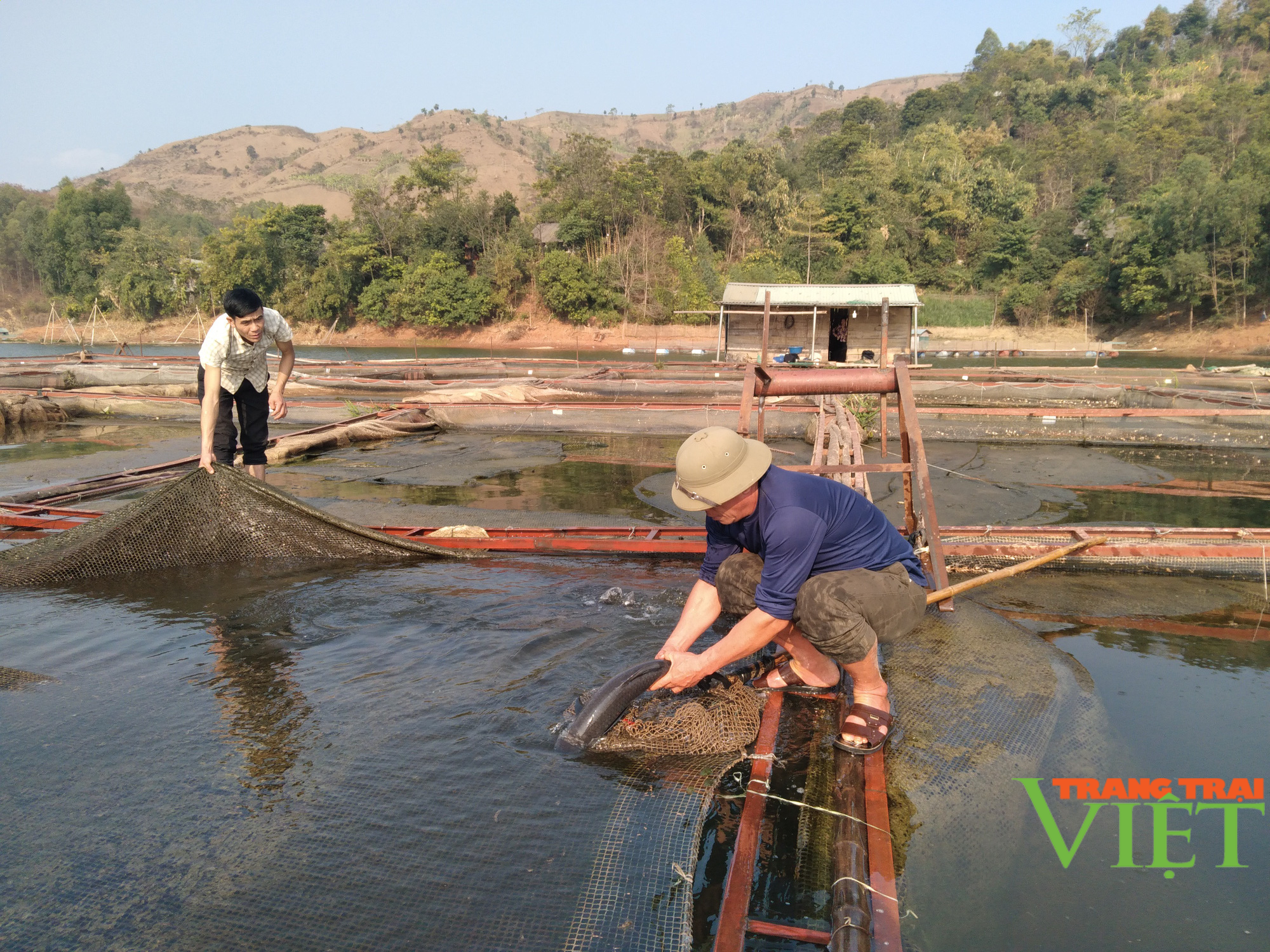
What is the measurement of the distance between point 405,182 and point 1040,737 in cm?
5432

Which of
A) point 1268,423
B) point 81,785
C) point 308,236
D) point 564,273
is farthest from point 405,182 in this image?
point 81,785

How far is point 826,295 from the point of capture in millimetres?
20469

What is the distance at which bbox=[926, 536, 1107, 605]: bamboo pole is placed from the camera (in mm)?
3844

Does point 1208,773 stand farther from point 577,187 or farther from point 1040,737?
point 577,187

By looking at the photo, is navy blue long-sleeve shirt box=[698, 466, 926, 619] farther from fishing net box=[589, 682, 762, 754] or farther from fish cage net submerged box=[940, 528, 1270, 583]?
fish cage net submerged box=[940, 528, 1270, 583]

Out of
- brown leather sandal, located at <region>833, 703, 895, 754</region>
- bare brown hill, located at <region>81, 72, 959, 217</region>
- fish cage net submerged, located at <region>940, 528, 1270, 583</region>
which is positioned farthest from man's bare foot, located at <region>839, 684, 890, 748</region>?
bare brown hill, located at <region>81, 72, 959, 217</region>

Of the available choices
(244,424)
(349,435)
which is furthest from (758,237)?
(244,424)

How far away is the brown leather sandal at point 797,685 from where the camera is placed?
10.4 ft

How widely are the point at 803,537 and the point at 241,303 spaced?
381 cm

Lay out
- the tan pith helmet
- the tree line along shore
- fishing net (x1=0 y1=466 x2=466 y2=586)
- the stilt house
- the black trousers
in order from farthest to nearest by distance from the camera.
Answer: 1. the tree line along shore
2. the stilt house
3. the black trousers
4. fishing net (x1=0 y1=466 x2=466 y2=586)
5. the tan pith helmet

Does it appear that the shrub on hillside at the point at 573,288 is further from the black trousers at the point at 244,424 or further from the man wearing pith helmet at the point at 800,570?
the man wearing pith helmet at the point at 800,570

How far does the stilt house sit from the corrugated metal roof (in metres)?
0.02

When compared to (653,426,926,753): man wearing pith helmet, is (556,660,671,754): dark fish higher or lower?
lower

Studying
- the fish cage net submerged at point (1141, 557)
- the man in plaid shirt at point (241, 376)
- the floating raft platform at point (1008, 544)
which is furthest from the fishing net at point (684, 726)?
the man in plaid shirt at point (241, 376)
